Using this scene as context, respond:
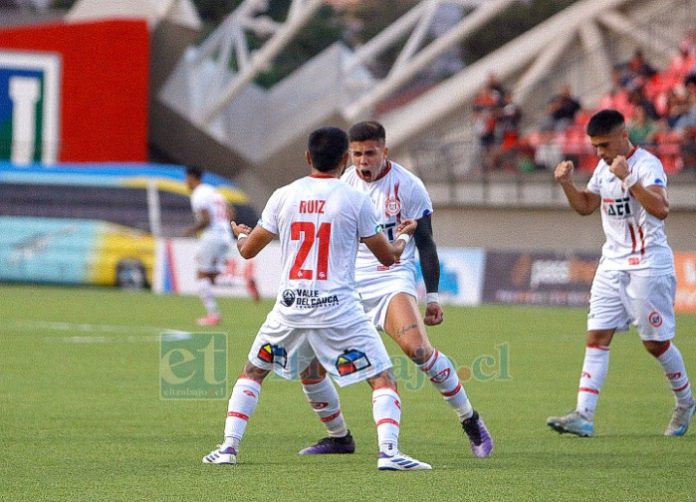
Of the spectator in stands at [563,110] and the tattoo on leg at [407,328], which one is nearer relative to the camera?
the tattoo on leg at [407,328]

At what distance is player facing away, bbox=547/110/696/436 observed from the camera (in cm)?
1053

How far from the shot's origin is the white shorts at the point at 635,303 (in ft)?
35.1

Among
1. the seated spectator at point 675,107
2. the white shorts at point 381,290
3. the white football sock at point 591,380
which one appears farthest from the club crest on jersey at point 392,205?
the seated spectator at point 675,107

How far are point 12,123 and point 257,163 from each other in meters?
7.36

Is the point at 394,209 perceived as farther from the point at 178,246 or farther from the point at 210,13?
the point at 210,13

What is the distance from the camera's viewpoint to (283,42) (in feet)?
123

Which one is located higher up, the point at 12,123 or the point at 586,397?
the point at 12,123

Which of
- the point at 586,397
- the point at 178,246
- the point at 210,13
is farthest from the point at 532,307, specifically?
the point at 210,13

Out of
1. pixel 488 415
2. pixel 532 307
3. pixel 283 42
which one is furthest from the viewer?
pixel 283 42

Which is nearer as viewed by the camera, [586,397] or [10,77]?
[586,397]

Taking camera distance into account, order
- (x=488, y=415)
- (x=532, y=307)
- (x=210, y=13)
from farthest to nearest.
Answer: (x=210, y=13) → (x=532, y=307) → (x=488, y=415)

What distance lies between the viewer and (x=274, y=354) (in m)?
8.62

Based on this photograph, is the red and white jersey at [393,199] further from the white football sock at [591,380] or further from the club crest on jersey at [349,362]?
the white football sock at [591,380]

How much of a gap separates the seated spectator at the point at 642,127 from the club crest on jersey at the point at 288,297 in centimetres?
2279
